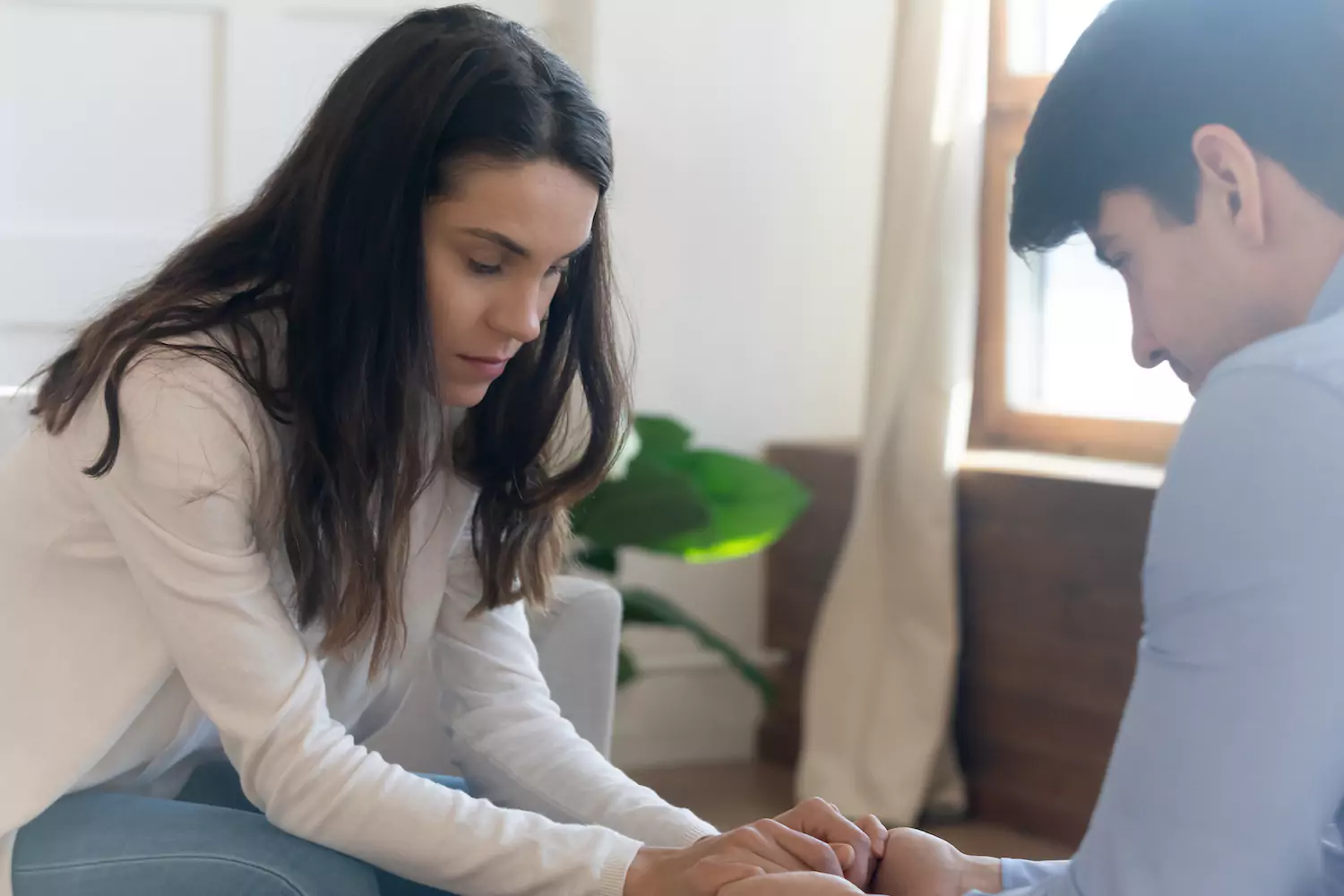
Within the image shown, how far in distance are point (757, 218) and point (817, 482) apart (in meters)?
0.55

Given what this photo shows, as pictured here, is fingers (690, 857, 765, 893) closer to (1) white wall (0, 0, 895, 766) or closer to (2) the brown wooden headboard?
(2) the brown wooden headboard

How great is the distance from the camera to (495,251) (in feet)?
3.74

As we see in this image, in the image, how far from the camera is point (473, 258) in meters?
1.14

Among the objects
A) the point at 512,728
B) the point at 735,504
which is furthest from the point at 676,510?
the point at 512,728

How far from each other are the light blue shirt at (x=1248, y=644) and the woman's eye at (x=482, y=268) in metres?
0.60

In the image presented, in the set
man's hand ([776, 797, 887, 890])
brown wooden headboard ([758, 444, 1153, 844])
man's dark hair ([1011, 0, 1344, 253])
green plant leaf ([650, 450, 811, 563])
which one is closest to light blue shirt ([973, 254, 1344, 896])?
Answer: man's dark hair ([1011, 0, 1344, 253])

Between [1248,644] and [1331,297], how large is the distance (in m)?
0.20

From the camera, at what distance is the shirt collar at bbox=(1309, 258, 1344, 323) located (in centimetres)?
74

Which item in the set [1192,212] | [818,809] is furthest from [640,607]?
[1192,212]

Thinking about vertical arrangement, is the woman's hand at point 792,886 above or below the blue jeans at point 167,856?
above

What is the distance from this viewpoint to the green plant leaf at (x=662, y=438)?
8.41 feet

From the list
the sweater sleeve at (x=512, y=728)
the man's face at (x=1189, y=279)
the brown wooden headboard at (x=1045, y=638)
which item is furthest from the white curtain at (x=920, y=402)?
the man's face at (x=1189, y=279)

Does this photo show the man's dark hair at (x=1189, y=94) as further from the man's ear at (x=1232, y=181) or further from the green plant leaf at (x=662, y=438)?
the green plant leaf at (x=662, y=438)

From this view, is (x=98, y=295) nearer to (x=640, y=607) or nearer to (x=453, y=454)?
(x=640, y=607)
